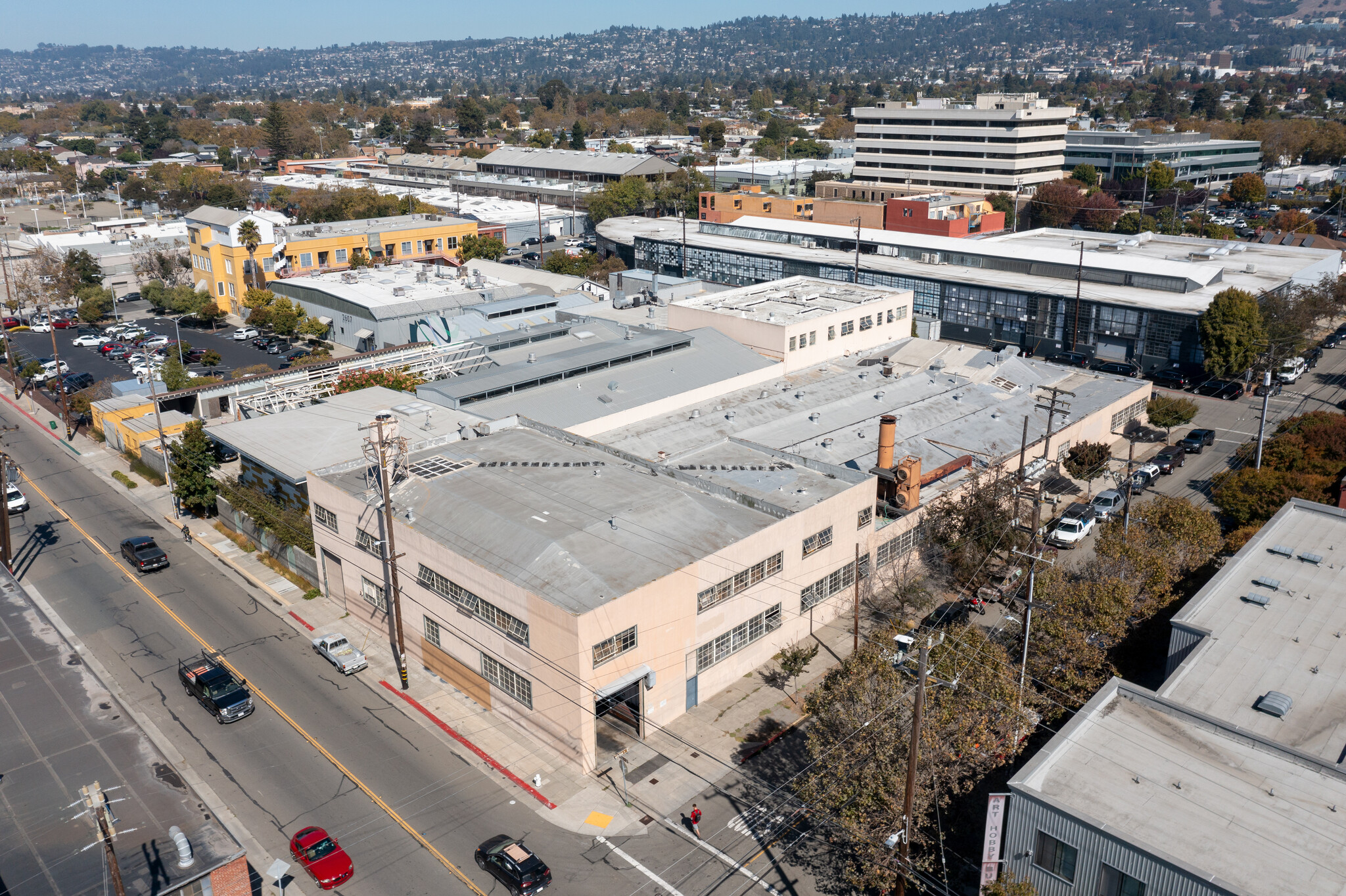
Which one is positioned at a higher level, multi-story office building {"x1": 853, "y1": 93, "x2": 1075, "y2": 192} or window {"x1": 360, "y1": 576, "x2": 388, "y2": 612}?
multi-story office building {"x1": 853, "y1": 93, "x2": 1075, "y2": 192}

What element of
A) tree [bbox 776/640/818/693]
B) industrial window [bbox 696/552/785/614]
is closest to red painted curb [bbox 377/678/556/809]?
industrial window [bbox 696/552/785/614]

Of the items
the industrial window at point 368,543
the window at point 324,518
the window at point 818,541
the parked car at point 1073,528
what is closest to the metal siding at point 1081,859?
the window at point 818,541

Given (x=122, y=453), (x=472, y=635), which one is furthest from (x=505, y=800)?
(x=122, y=453)

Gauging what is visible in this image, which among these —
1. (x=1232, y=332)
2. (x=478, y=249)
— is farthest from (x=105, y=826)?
(x=478, y=249)

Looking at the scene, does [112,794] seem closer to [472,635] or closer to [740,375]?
[472,635]

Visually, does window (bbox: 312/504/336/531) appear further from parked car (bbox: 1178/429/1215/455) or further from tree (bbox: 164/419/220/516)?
parked car (bbox: 1178/429/1215/455)

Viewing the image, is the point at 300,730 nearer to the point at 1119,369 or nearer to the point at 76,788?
the point at 76,788

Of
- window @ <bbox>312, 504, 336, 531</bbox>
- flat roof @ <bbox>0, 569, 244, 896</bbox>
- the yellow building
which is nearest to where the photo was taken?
flat roof @ <bbox>0, 569, 244, 896</bbox>
